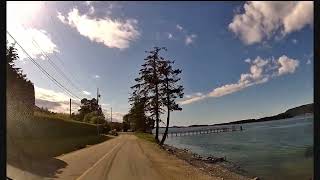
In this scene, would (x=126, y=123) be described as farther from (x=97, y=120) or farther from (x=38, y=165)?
(x=38, y=165)

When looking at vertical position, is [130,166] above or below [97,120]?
below

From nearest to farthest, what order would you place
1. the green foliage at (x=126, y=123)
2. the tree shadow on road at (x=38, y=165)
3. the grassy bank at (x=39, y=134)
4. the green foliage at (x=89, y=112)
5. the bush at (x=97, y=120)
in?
the grassy bank at (x=39, y=134)
the tree shadow on road at (x=38, y=165)
the green foliage at (x=126, y=123)
the green foliage at (x=89, y=112)
the bush at (x=97, y=120)

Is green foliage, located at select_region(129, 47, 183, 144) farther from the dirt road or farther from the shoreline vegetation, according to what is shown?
the shoreline vegetation

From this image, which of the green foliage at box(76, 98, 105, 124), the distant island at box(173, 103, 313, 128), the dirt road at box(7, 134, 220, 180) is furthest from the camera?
the dirt road at box(7, 134, 220, 180)

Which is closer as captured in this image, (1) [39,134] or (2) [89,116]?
(1) [39,134]

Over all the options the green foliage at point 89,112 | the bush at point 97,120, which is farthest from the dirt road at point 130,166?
the green foliage at point 89,112

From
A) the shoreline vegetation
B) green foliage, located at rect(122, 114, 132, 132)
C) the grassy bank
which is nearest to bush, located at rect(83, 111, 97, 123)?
the grassy bank

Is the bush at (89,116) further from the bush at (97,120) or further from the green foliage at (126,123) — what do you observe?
the green foliage at (126,123)

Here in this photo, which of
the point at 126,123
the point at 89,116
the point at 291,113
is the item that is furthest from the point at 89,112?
the point at 291,113

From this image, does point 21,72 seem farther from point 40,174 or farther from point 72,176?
point 72,176

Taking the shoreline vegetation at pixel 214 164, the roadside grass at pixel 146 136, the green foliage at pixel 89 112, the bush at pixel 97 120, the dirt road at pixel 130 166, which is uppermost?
the green foliage at pixel 89 112

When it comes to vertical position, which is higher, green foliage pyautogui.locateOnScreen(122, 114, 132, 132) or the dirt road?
green foliage pyautogui.locateOnScreen(122, 114, 132, 132)

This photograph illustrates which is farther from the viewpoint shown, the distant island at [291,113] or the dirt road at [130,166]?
the dirt road at [130,166]
